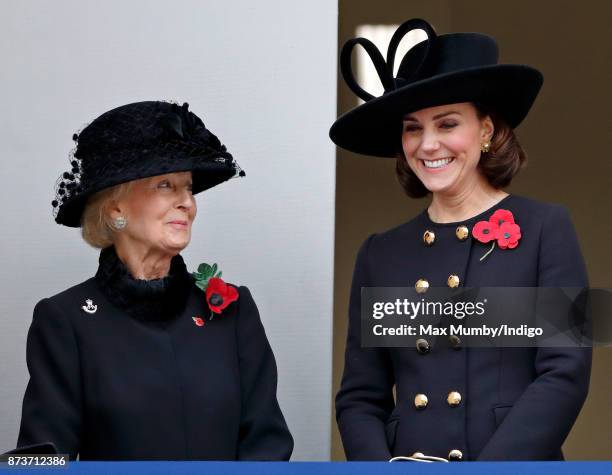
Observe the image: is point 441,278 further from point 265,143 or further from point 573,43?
point 573,43

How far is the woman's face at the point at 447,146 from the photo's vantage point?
298cm

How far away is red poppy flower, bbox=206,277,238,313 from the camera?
309cm

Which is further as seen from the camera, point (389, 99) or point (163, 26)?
point (163, 26)

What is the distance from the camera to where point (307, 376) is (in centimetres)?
367

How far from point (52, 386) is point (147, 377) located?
22 cm

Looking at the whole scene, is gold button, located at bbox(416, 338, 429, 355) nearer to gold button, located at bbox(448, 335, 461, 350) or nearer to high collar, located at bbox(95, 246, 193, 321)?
gold button, located at bbox(448, 335, 461, 350)

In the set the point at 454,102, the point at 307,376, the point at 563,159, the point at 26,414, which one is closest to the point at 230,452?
the point at 26,414

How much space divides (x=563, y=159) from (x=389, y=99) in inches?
117

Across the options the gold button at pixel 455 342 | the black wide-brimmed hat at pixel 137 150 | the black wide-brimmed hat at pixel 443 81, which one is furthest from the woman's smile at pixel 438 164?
the black wide-brimmed hat at pixel 137 150

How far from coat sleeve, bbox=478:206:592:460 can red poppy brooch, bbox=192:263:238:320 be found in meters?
0.73

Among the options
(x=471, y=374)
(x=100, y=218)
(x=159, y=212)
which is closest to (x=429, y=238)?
(x=471, y=374)

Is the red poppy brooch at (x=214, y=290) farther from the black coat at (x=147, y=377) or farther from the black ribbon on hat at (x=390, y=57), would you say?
the black ribbon on hat at (x=390, y=57)

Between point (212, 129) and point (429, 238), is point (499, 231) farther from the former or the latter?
point (212, 129)

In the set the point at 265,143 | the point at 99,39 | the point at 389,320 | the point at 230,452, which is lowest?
the point at 230,452
